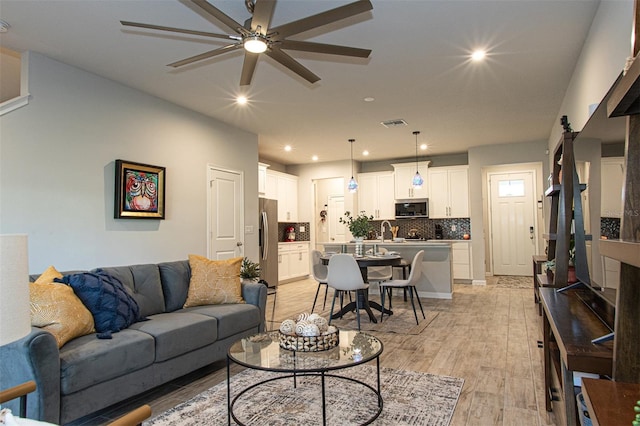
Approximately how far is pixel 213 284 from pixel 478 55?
3.29 metres

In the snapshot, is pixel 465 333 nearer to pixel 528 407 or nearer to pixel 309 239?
pixel 528 407

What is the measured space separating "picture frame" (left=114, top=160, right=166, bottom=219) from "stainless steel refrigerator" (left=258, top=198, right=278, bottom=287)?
270cm

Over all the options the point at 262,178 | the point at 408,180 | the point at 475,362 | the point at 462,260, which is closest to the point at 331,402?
the point at 475,362

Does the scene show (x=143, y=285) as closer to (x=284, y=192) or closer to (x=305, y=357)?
(x=305, y=357)

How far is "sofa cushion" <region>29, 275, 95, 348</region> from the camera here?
2.29 meters

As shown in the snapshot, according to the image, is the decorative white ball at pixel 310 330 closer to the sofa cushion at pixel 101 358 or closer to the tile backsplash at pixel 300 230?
the sofa cushion at pixel 101 358

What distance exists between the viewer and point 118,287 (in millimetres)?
2945

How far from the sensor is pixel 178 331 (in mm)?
2840

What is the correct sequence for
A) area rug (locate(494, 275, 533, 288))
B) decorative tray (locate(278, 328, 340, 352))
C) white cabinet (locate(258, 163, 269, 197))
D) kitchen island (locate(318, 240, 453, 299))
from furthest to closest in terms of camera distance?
white cabinet (locate(258, 163, 269, 197)) < area rug (locate(494, 275, 533, 288)) < kitchen island (locate(318, 240, 453, 299)) < decorative tray (locate(278, 328, 340, 352))

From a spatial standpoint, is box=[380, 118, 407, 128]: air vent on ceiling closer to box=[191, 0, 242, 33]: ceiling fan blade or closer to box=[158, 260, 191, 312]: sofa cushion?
box=[158, 260, 191, 312]: sofa cushion

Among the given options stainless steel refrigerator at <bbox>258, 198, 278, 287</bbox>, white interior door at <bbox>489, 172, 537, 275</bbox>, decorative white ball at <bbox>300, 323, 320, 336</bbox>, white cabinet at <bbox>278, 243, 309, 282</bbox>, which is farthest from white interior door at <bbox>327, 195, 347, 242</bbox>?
decorative white ball at <bbox>300, 323, 320, 336</bbox>

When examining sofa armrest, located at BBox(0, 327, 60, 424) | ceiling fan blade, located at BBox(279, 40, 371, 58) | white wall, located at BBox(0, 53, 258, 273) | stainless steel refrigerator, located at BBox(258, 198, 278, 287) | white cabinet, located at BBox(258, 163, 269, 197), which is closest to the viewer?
sofa armrest, located at BBox(0, 327, 60, 424)

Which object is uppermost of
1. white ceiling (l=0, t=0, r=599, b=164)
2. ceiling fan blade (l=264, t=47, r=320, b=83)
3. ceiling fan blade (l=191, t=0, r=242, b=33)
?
white ceiling (l=0, t=0, r=599, b=164)

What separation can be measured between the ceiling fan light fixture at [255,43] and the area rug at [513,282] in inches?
265
